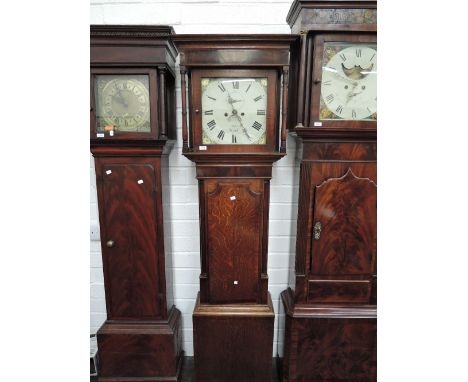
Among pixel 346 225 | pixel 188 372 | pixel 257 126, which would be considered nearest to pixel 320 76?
pixel 257 126

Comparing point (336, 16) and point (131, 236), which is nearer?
point (336, 16)

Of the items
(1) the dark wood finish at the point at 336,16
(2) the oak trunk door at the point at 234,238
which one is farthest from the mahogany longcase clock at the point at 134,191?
(1) the dark wood finish at the point at 336,16

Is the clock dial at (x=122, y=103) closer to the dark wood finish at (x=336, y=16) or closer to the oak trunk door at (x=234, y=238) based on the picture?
the oak trunk door at (x=234, y=238)

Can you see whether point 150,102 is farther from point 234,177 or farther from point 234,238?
point 234,238

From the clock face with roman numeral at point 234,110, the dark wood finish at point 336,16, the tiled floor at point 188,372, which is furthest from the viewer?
the tiled floor at point 188,372

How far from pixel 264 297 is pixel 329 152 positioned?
2.64 ft

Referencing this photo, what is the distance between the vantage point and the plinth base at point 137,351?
159 centimetres

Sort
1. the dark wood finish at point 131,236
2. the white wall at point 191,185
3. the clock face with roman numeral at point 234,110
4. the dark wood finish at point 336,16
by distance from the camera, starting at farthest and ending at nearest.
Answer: the white wall at point 191,185 → the dark wood finish at point 131,236 → the clock face with roman numeral at point 234,110 → the dark wood finish at point 336,16

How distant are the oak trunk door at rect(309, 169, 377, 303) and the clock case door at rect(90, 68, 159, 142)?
84 centimetres

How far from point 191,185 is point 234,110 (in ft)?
1.85

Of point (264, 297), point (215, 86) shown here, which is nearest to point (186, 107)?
point (215, 86)

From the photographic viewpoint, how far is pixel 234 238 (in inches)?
58.6

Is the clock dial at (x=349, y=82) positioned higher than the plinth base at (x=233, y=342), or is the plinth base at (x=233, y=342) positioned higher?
the clock dial at (x=349, y=82)

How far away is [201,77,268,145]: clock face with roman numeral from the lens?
53.4 inches
